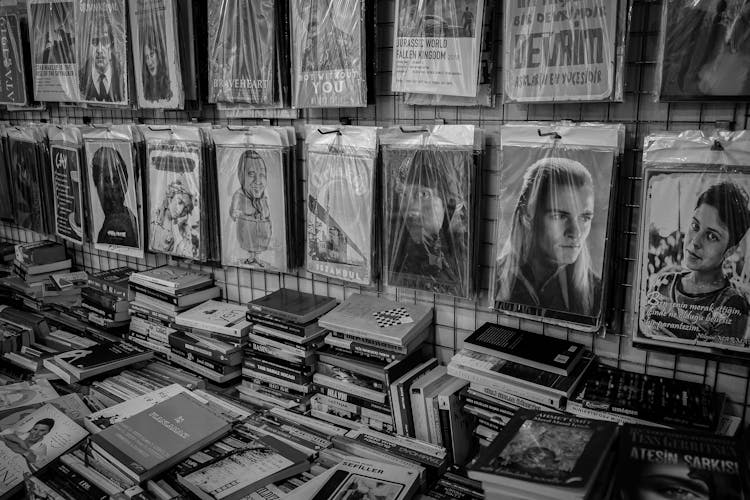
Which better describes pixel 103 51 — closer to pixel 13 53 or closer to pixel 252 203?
pixel 13 53

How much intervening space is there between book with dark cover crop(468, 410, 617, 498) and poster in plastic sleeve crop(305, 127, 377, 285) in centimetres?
87

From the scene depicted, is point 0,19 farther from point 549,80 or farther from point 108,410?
point 549,80

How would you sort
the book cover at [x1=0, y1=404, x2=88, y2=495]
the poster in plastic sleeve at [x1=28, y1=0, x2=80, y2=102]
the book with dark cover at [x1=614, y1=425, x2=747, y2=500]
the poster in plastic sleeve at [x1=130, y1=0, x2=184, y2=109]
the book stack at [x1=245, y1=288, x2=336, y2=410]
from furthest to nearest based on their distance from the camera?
the poster in plastic sleeve at [x1=28, y1=0, x2=80, y2=102], the poster in plastic sleeve at [x1=130, y1=0, x2=184, y2=109], the book stack at [x1=245, y1=288, x2=336, y2=410], the book cover at [x1=0, y1=404, x2=88, y2=495], the book with dark cover at [x1=614, y1=425, x2=747, y2=500]

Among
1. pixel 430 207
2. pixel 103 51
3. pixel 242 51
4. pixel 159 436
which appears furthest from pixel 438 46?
pixel 103 51

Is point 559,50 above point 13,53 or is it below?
below

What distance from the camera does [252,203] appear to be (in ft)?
7.52

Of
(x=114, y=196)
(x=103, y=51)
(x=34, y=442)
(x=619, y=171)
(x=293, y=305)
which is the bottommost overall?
(x=34, y=442)

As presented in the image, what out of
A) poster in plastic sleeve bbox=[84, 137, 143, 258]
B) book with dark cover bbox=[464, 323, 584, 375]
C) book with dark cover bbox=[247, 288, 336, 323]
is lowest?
book with dark cover bbox=[247, 288, 336, 323]

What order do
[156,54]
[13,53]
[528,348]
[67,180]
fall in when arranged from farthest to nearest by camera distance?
[13,53]
[67,180]
[156,54]
[528,348]

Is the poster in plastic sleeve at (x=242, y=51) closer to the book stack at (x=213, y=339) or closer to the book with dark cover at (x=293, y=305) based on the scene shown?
the book with dark cover at (x=293, y=305)

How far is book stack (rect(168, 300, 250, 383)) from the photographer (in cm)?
224

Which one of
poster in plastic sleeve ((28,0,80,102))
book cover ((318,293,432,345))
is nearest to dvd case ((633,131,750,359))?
book cover ((318,293,432,345))

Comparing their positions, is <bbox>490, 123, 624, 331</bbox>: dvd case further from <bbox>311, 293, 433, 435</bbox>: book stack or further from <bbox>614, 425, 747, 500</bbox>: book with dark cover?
<bbox>614, 425, 747, 500</bbox>: book with dark cover

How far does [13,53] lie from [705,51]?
10.4ft
